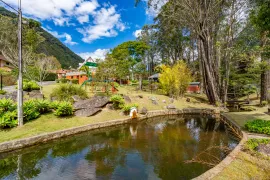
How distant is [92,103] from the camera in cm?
1044

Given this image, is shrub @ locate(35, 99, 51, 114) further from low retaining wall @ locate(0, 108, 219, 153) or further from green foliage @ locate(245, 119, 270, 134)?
green foliage @ locate(245, 119, 270, 134)

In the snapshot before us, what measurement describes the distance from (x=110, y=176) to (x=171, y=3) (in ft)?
54.3

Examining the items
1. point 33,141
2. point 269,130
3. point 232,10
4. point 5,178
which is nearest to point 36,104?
point 33,141

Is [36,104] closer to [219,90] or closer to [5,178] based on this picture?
[5,178]

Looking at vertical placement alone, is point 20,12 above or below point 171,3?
below

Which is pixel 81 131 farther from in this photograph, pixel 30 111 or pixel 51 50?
pixel 51 50

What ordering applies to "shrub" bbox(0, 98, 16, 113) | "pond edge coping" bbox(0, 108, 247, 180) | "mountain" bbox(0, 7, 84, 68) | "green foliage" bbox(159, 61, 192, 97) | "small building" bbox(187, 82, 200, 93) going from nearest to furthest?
"pond edge coping" bbox(0, 108, 247, 180), "shrub" bbox(0, 98, 16, 113), "green foliage" bbox(159, 61, 192, 97), "small building" bbox(187, 82, 200, 93), "mountain" bbox(0, 7, 84, 68)

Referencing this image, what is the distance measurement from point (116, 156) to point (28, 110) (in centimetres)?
493

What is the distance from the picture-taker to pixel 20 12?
6.76m

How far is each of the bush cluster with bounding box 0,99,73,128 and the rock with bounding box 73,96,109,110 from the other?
107cm

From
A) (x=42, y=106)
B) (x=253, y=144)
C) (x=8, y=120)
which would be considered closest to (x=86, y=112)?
(x=42, y=106)

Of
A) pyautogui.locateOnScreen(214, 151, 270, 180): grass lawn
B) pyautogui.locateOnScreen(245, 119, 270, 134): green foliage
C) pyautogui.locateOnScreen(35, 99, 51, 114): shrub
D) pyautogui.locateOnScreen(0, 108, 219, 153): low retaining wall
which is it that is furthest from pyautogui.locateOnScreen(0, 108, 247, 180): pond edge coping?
pyautogui.locateOnScreen(35, 99, 51, 114): shrub

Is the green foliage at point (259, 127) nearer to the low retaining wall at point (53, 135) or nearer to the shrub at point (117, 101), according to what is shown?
the low retaining wall at point (53, 135)

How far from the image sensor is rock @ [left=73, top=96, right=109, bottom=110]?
32.4 feet
